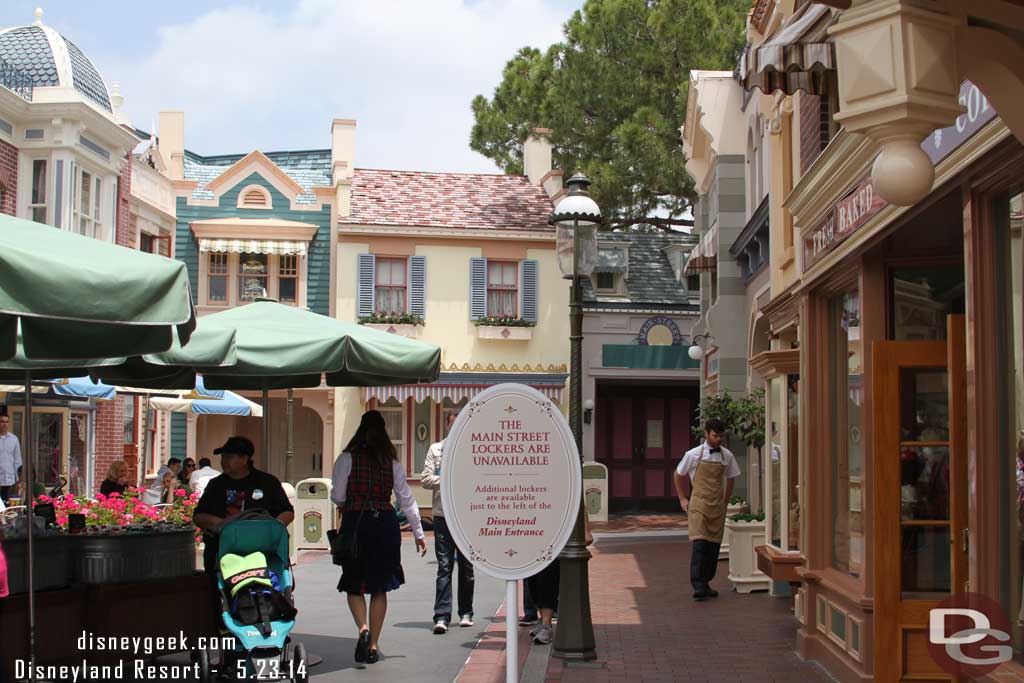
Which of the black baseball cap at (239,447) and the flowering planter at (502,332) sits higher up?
the flowering planter at (502,332)

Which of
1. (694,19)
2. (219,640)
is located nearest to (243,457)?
(219,640)

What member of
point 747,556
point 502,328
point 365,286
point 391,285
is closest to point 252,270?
point 365,286

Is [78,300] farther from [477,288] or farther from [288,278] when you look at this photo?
[288,278]

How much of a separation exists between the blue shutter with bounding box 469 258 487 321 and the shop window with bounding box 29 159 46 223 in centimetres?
1045

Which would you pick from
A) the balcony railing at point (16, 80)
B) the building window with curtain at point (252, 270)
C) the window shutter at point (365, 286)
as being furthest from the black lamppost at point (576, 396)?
the building window with curtain at point (252, 270)

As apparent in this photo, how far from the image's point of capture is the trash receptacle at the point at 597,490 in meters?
23.9

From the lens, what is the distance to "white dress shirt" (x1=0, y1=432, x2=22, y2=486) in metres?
15.6

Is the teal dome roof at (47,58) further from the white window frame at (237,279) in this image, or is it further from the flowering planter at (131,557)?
the flowering planter at (131,557)

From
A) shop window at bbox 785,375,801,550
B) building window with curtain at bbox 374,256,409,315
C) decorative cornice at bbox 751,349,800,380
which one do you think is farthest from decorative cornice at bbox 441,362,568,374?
shop window at bbox 785,375,801,550

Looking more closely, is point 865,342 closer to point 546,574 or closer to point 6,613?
point 546,574

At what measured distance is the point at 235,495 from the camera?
8.05 meters

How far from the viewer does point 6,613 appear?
257 inches

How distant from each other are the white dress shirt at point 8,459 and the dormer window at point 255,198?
1446 centimetres

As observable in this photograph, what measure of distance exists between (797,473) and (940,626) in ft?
14.4
